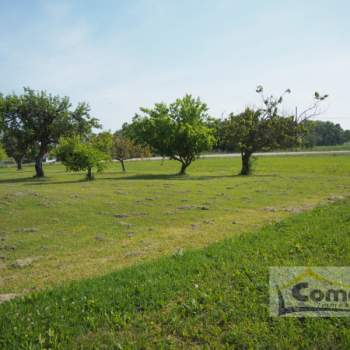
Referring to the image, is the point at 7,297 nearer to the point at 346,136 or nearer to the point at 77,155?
the point at 77,155

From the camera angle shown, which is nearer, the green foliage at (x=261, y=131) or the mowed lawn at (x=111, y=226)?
the mowed lawn at (x=111, y=226)

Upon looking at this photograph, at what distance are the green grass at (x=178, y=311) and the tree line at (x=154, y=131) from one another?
18868 millimetres

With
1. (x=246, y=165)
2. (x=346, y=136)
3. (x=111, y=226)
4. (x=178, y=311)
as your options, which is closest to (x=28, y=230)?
(x=111, y=226)

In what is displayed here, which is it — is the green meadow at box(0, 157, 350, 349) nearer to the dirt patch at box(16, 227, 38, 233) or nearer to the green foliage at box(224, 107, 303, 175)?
the dirt patch at box(16, 227, 38, 233)

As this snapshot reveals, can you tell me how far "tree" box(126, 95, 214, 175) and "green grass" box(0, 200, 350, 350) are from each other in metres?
20.0

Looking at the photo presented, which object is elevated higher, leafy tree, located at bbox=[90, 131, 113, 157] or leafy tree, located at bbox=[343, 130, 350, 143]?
leafy tree, located at bbox=[343, 130, 350, 143]

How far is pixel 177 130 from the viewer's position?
24.1m

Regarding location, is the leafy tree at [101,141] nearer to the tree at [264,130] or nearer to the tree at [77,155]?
the tree at [77,155]

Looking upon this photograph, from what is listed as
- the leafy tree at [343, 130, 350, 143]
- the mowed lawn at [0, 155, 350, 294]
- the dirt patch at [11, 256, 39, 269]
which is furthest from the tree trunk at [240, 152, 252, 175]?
the leafy tree at [343, 130, 350, 143]

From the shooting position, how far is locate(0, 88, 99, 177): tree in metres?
24.7

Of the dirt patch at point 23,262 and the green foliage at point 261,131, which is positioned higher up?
the green foliage at point 261,131

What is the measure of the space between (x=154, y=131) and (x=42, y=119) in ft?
36.5

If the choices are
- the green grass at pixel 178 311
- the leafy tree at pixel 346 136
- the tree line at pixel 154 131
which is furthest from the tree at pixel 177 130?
the leafy tree at pixel 346 136

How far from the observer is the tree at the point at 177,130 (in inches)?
954
